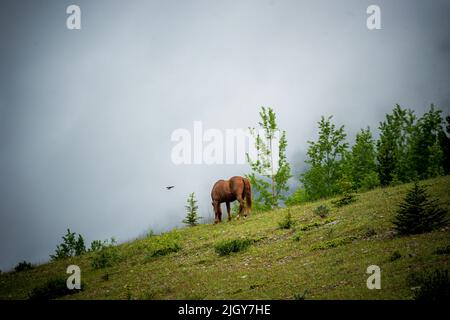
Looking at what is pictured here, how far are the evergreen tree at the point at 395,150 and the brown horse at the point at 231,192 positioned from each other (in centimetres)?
1484

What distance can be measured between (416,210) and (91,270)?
14.3m

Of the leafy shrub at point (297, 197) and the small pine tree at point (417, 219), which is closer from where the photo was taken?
the small pine tree at point (417, 219)

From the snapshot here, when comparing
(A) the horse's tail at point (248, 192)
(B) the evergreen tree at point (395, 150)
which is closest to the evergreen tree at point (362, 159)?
(B) the evergreen tree at point (395, 150)

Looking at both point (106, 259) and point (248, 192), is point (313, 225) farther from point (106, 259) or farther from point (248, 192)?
point (106, 259)

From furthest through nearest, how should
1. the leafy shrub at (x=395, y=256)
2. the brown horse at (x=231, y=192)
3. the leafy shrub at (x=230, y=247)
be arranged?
the brown horse at (x=231, y=192) → the leafy shrub at (x=230, y=247) → the leafy shrub at (x=395, y=256)

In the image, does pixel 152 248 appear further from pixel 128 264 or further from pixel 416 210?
pixel 416 210

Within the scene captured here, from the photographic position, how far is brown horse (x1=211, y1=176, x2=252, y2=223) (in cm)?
2208

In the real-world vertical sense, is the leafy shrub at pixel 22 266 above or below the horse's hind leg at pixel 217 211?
below

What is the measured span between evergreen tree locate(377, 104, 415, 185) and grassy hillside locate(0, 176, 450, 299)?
13.8 m

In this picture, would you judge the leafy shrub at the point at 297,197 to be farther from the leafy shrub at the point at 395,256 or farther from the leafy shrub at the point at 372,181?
the leafy shrub at the point at 395,256

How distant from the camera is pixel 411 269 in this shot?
8.41 metres

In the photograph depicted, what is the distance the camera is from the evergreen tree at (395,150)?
31781 mm

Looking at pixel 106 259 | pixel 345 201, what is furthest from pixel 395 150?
pixel 106 259

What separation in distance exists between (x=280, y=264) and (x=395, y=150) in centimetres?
3183
